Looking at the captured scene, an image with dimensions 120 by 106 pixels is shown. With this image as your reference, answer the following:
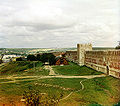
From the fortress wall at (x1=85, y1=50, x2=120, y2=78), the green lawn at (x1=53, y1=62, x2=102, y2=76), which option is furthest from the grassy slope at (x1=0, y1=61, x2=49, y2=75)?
the fortress wall at (x1=85, y1=50, x2=120, y2=78)

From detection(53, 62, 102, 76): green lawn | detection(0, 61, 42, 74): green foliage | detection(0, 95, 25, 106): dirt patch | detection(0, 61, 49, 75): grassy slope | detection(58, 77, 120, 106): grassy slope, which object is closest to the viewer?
detection(0, 95, 25, 106): dirt patch

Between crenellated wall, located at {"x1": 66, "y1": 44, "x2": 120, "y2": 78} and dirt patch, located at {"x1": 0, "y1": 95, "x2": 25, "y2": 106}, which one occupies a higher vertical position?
crenellated wall, located at {"x1": 66, "y1": 44, "x2": 120, "y2": 78}

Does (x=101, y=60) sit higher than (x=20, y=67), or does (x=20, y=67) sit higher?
(x=101, y=60)

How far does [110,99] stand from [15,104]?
47.2 feet

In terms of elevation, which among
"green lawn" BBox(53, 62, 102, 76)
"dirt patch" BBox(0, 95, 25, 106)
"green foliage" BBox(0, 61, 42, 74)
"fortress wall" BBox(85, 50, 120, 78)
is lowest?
"green foliage" BBox(0, 61, 42, 74)

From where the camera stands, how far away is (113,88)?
2808cm

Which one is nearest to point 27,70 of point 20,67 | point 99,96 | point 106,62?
point 20,67

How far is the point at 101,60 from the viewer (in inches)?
1751

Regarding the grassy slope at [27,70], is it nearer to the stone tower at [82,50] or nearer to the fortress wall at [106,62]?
the fortress wall at [106,62]

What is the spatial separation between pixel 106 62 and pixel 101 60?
3573 millimetres

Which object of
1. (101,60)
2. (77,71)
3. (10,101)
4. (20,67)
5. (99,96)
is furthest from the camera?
(20,67)

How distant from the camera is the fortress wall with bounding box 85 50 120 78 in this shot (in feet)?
115

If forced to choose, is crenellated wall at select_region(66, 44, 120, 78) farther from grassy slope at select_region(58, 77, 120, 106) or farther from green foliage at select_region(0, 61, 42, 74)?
green foliage at select_region(0, 61, 42, 74)

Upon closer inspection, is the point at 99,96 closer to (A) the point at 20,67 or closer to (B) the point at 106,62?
(B) the point at 106,62
